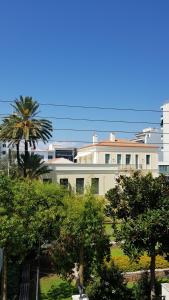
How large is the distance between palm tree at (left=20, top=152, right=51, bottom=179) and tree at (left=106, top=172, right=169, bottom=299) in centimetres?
2297

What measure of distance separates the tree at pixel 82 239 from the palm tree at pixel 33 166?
20.8 m

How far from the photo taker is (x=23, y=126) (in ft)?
136

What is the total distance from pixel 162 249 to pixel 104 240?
3068 mm

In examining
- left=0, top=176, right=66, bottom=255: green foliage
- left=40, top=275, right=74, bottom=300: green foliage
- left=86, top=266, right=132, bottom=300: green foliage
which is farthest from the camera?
left=40, top=275, right=74, bottom=300: green foliage

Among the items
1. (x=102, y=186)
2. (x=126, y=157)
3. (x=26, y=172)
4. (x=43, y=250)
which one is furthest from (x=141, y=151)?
(x=43, y=250)

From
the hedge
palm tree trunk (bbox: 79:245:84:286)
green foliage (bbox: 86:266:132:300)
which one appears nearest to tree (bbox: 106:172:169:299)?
green foliage (bbox: 86:266:132:300)

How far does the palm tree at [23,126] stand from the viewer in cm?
4138

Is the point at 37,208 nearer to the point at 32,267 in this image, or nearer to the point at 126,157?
the point at 32,267

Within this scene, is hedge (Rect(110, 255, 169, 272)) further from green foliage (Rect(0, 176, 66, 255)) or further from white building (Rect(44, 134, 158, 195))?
white building (Rect(44, 134, 158, 195))

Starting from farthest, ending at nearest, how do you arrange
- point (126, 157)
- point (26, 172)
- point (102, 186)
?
1. point (126, 157)
2. point (102, 186)
3. point (26, 172)

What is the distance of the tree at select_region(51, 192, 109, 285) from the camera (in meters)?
19.7

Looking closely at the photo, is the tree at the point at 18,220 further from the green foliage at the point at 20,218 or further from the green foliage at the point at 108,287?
the green foliage at the point at 108,287

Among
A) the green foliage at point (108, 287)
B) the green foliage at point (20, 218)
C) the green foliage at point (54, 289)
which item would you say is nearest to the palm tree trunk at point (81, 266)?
the green foliage at point (108, 287)

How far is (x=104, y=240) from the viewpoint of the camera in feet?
65.9
